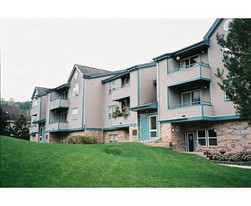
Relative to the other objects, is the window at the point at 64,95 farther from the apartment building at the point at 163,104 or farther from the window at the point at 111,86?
the window at the point at 111,86

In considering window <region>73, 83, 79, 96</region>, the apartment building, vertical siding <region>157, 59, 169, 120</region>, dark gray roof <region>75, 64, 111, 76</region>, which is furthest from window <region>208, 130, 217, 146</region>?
window <region>73, 83, 79, 96</region>

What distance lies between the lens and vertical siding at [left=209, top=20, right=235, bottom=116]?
704 inches

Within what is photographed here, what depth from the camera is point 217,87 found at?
60.5 ft

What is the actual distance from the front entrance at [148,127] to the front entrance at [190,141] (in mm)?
2929

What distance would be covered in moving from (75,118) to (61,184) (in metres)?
22.6

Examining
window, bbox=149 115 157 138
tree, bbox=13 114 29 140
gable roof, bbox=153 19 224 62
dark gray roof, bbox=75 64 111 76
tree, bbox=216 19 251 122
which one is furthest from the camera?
tree, bbox=13 114 29 140

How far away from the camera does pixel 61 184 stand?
827 centimetres

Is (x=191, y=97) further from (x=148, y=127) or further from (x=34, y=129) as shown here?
(x=34, y=129)

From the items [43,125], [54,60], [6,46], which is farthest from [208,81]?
[43,125]

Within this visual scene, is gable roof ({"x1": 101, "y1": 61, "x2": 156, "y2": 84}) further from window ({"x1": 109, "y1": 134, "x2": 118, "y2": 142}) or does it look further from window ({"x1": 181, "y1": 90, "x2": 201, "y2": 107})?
window ({"x1": 109, "y1": 134, "x2": 118, "y2": 142})

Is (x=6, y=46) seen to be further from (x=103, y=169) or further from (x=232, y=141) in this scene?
(x=232, y=141)

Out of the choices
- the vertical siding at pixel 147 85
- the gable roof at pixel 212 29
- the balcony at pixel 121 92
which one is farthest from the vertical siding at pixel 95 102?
the gable roof at pixel 212 29

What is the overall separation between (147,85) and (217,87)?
25.0 feet

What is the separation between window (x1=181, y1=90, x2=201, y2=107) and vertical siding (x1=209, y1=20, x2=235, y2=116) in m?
1.69
